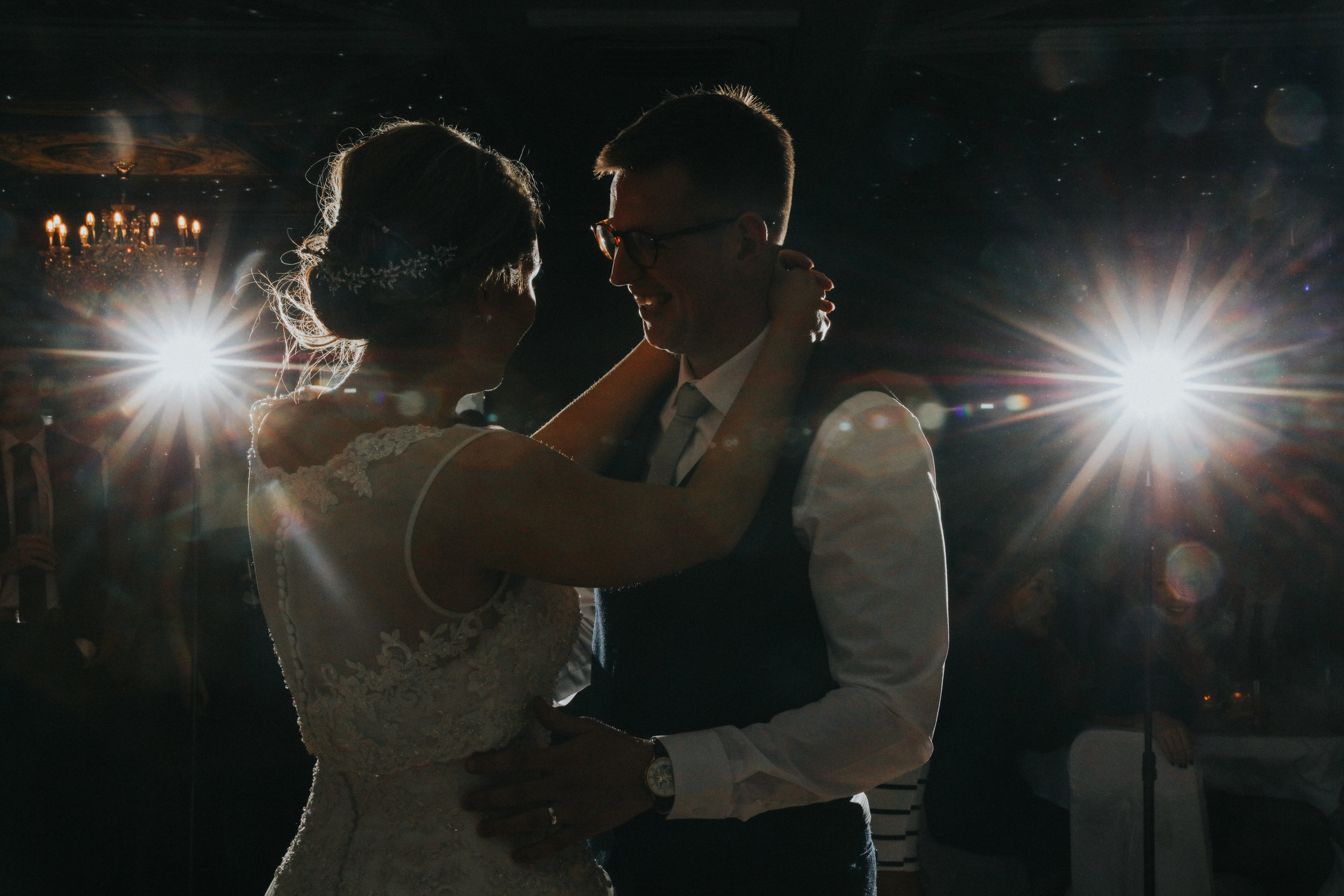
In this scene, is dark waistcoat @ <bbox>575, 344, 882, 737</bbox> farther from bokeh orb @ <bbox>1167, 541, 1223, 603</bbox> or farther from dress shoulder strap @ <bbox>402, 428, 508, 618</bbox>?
bokeh orb @ <bbox>1167, 541, 1223, 603</bbox>

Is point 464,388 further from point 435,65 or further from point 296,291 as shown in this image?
point 435,65

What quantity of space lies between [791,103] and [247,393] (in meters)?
4.06

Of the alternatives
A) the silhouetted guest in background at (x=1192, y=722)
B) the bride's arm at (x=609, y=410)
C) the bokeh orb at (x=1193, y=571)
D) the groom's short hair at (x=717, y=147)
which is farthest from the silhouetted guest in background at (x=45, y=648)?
the bokeh orb at (x=1193, y=571)

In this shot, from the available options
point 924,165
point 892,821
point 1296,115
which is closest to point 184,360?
point 924,165

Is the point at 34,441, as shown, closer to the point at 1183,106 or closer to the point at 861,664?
the point at 861,664

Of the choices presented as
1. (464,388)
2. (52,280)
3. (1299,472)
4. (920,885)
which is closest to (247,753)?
Result: (52,280)

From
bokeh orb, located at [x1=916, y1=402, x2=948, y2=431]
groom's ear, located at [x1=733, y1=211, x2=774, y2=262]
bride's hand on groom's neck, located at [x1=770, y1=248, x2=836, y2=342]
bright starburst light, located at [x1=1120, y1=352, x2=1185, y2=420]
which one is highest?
bokeh orb, located at [x1=916, y1=402, x2=948, y2=431]

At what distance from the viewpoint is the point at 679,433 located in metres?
1.68

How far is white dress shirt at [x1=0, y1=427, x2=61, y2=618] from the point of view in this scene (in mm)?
4316

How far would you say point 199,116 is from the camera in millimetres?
5227

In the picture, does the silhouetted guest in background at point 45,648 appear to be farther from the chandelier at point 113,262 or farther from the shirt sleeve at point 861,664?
the shirt sleeve at point 861,664

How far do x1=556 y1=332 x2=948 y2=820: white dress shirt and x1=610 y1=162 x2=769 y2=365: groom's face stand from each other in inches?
14.2

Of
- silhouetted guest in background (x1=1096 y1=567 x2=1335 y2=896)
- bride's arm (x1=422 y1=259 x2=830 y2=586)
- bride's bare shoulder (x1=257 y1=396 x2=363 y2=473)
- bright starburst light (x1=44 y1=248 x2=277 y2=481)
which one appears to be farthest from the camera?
bright starburst light (x1=44 y1=248 x2=277 y2=481)

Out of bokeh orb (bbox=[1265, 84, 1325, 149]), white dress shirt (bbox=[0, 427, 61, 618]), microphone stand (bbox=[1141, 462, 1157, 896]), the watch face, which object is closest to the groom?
the watch face
